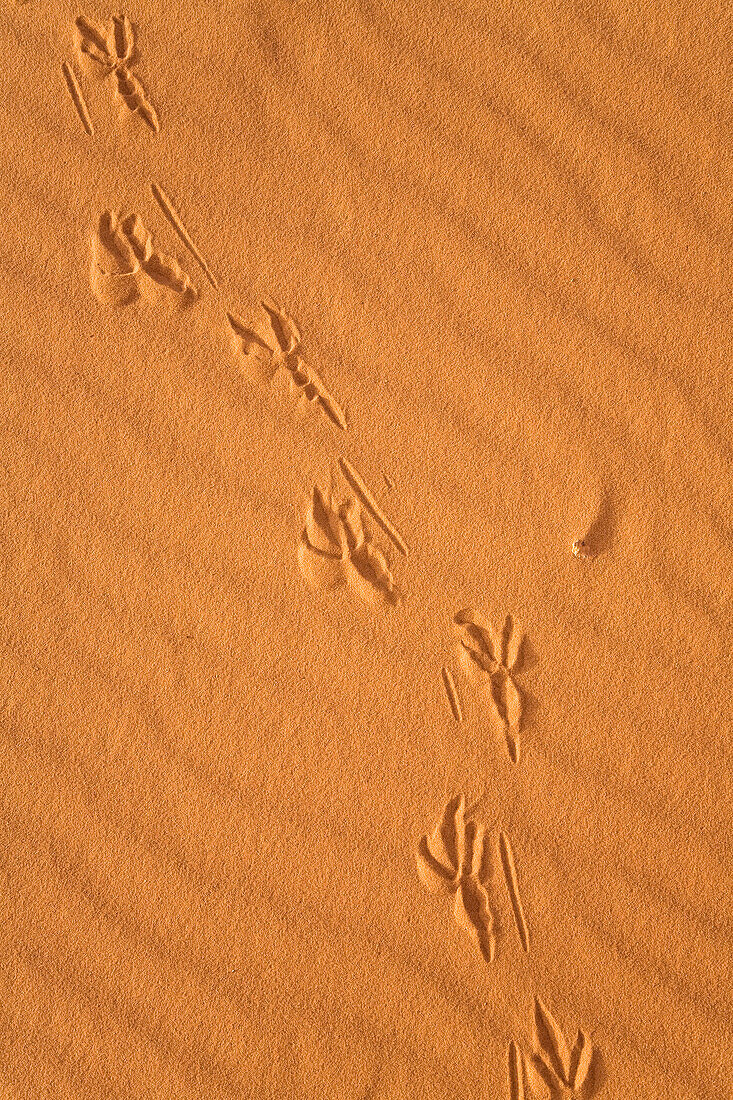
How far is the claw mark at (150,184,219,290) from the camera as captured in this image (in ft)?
6.41

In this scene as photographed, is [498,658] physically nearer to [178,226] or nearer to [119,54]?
[178,226]

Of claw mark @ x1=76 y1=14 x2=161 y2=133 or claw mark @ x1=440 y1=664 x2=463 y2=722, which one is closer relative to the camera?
claw mark @ x1=440 y1=664 x2=463 y2=722

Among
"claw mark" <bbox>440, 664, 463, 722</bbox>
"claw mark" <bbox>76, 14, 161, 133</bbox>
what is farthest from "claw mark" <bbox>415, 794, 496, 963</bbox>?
"claw mark" <bbox>76, 14, 161, 133</bbox>

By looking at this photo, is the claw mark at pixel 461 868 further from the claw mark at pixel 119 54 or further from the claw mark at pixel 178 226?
the claw mark at pixel 119 54

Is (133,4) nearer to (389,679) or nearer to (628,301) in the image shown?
(628,301)

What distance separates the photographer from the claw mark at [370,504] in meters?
1.90

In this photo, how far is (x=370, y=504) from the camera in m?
1.91

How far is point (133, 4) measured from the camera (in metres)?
2.03

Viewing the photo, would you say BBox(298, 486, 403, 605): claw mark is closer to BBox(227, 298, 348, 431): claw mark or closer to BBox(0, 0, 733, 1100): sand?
BBox(0, 0, 733, 1100): sand

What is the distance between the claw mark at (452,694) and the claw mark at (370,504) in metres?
0.24

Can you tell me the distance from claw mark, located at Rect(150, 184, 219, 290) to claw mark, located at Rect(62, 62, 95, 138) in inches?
7.3

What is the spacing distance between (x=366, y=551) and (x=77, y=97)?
1.10 meters

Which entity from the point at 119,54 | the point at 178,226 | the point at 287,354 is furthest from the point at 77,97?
the point at 287,354

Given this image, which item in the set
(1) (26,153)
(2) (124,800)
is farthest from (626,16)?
(2) (124,800)
